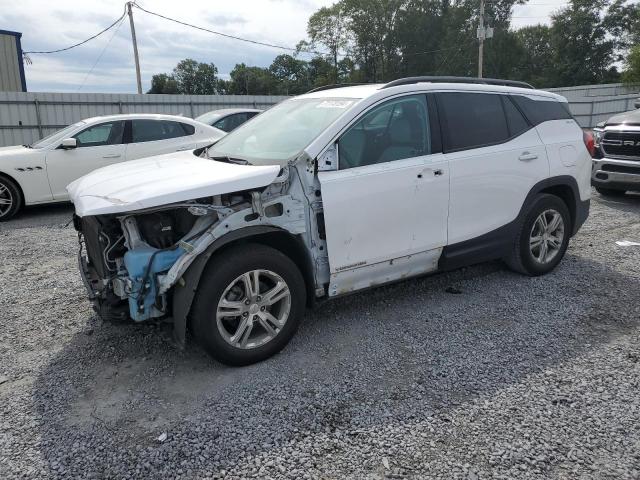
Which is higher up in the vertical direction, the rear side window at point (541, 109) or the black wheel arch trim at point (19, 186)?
the rear side window at point (541, 109)

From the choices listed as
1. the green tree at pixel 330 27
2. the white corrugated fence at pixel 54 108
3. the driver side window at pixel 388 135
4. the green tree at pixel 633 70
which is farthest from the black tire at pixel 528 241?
the green tree at pixel 330 27

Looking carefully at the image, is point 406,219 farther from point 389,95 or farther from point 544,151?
point 544,151

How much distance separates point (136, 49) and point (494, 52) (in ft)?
139

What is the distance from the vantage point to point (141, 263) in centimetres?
313

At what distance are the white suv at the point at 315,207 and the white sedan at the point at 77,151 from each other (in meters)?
4.87

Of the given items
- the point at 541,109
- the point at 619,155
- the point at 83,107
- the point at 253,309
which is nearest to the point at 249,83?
the point at 83,107

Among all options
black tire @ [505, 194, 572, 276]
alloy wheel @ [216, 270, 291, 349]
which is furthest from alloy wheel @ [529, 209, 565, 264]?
alloy wheel @ [216, 270, 291, 349]

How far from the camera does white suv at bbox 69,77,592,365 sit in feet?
10.5

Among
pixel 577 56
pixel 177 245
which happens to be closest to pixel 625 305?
pixel 177 245

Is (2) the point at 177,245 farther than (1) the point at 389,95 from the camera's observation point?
No

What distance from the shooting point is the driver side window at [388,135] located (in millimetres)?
3717

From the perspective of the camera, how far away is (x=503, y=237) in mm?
4652

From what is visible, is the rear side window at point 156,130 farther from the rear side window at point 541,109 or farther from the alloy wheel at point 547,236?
the alloy wheel at point 547,236

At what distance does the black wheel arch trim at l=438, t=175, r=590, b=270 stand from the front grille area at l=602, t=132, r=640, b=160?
3.62m
